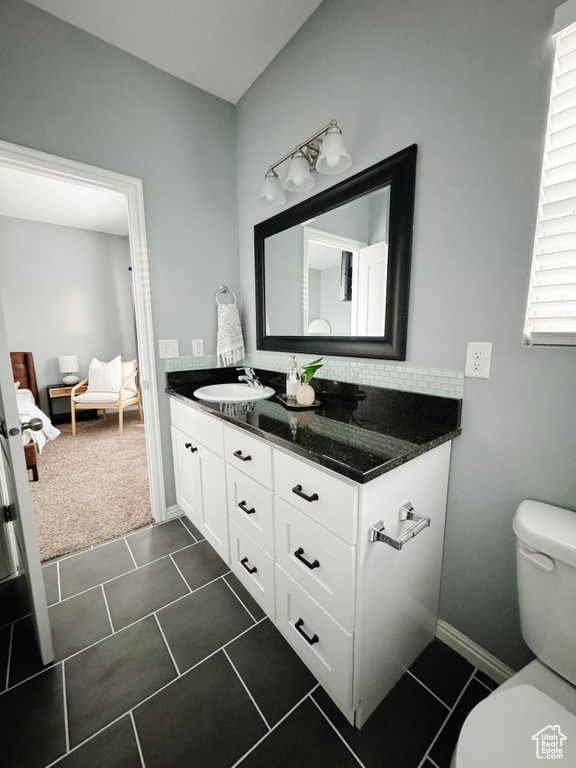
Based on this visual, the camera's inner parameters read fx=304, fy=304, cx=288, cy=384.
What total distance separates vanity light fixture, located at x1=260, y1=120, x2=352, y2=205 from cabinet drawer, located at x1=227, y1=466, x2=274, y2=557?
1.30 metres

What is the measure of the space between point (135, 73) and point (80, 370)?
3803mm

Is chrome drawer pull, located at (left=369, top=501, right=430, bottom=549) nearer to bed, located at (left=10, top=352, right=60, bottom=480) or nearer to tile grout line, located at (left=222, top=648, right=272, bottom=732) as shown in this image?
tile grout line, located at (left=222, top=648, right=272, bottom=732)

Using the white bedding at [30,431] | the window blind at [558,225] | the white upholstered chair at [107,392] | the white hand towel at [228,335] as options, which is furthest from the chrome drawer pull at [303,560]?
the white upholstered chair at [107,392]

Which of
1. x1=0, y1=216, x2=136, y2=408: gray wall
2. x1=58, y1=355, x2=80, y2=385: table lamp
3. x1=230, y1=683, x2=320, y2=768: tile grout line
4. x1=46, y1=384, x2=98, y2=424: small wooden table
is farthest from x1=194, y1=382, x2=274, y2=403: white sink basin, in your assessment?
x1=0, y1=216, x2=136, y2=408: gray wall

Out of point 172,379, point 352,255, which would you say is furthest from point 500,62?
point 172,379

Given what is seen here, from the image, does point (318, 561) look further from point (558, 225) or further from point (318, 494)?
point (558, 225)

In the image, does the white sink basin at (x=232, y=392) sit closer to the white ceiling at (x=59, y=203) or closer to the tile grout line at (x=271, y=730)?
the tile grout line at (x=271, y=730)

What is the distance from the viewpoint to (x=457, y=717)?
941mm

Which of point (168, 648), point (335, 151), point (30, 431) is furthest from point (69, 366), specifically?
point (335, 151)

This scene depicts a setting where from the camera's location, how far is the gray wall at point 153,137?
1.35 metres

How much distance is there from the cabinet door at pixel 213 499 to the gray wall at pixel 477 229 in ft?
3.05

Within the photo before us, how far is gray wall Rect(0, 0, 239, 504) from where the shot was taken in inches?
53.1

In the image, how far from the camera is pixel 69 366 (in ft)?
13.6

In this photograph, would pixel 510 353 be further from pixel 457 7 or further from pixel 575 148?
pixel 457 7
